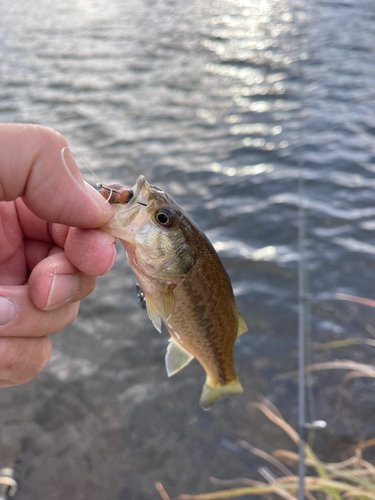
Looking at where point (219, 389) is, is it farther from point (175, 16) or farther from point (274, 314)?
point (175, 16)

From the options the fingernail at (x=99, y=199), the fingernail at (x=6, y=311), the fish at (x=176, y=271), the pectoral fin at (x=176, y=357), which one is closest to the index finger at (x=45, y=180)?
the fingernail at (x=99, y=199)

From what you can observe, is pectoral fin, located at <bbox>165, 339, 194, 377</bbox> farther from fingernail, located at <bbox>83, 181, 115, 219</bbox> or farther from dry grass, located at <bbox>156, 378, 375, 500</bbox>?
dry grass, located at <bbox>156, 378, 375, 500</bbox>

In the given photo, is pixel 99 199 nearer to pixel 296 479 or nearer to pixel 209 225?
pixel 296 479

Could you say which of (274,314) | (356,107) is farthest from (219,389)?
(356,107)

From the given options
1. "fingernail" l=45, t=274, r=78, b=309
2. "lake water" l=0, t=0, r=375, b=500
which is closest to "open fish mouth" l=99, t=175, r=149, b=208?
"fingernail" l=45, t=274, r=78, b=309

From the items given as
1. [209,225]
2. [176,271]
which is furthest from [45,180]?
[209,225]

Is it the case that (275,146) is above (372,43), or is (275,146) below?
below

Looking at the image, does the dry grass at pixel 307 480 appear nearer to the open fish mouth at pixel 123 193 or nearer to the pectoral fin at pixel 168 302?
the pectoral fin at pixel 168 302

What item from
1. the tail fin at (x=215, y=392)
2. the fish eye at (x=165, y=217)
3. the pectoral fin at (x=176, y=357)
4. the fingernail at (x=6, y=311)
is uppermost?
the fish eye at (x=165, y=217)
